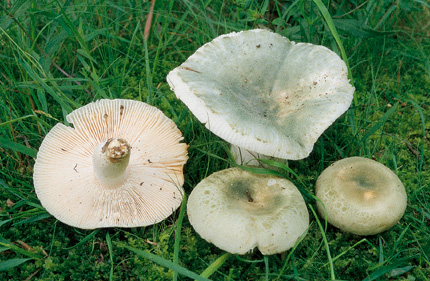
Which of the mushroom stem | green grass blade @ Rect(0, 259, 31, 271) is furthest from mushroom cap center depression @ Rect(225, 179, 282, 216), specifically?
green grass blade @ Rect(0, 259, 31, 271)

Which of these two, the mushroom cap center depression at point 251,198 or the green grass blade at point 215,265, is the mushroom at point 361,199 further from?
the green grass blade at point 215,265

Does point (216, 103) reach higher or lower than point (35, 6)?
lower

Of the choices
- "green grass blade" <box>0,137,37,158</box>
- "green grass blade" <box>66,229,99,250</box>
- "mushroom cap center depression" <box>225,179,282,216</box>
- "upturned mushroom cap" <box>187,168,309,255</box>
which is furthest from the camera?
"green grass blade" <box>0,137,37,158</box>

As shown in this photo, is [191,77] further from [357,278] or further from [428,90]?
[428,90]

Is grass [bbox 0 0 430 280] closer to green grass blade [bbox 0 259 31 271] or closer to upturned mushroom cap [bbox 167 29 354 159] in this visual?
green grass blade [bbox 0 259 31 271]

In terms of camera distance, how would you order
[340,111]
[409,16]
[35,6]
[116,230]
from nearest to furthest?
1. [340,111]
2. [116,230]
3. [35,6]
4. [409,16]

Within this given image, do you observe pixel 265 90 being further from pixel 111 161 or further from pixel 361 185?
pixel 111 161

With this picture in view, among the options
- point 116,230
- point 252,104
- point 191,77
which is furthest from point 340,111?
point 116,230
